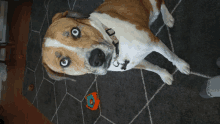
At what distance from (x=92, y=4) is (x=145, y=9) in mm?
1350

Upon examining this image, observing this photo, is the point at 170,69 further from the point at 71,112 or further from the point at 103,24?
the point at 71,112

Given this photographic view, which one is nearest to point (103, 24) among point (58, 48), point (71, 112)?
point (58, 48)

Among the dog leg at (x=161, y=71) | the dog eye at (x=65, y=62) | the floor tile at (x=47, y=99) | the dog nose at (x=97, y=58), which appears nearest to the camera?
the dog nose at (x=97, y=58)

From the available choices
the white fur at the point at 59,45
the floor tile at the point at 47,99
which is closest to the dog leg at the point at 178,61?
the white fur at the point at 59,45

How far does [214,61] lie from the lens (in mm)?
1575

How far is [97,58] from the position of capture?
1.24 metres

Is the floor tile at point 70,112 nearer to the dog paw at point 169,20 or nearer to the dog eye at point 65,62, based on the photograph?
the dog eye at point 65,62

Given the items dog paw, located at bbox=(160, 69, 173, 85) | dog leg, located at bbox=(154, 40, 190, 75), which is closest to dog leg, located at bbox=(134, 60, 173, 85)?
dog paw, located at bbox=(160, 69, 173, 85)

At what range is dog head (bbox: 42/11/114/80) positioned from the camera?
1267 mm

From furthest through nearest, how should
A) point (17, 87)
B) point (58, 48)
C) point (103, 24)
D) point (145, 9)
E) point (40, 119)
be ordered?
1. point (17, 87)
2. point (40, 119)
3. point (145, 9)
4. point (103, 24)
5. point (58, 48)

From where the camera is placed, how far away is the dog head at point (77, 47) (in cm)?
127

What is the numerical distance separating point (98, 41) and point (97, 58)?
17cm

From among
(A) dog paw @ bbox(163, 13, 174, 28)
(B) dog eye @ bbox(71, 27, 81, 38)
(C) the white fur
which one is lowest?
(A) dog paw @ bbox(163, 13, 174, 28)

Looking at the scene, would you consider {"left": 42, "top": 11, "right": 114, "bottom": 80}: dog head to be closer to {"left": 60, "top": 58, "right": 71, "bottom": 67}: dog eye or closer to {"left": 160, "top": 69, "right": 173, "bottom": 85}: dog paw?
{"left": 60, "top": 58, "right": 71, "bottom": 67}: dog eye
